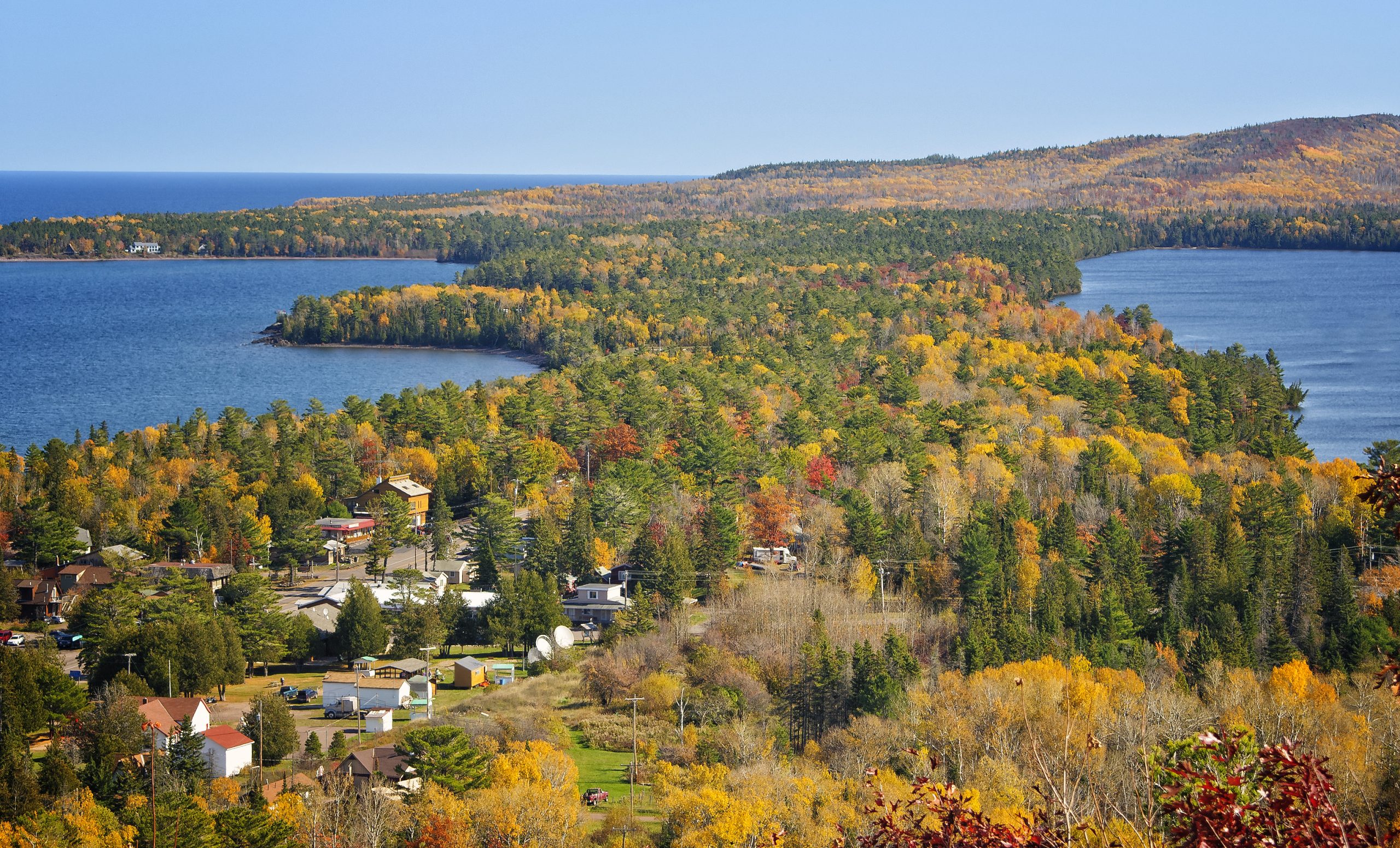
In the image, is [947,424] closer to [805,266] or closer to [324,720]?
[324,720]

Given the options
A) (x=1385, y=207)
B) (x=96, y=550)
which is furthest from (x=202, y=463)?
(x=1385, y=207)

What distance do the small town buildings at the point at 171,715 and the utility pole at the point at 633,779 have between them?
24.2 feet

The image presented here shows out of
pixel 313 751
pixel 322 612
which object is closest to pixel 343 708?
pixel 313 751

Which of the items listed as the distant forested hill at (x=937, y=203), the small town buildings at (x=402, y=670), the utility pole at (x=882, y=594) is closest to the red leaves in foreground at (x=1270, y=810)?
the small town buildings at (x=402, y=670)

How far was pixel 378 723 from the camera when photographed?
23.5m

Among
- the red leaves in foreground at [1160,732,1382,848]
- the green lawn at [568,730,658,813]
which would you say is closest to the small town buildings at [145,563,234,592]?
the green lawn at [568,730,658,813]

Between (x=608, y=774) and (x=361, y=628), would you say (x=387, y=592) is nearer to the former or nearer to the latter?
(x=361, y=628)

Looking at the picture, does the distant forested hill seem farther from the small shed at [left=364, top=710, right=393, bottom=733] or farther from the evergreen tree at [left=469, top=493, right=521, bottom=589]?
the small shed at [left=364, top=710, right=393, bottom=733]

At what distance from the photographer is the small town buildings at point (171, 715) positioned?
72.4 feet

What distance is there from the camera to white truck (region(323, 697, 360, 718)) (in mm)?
24578

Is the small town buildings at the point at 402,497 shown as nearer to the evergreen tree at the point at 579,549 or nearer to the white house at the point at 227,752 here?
the evergreen tree at the point at 579,549

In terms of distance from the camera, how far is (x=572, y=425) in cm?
4509

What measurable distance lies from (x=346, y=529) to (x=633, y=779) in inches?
711

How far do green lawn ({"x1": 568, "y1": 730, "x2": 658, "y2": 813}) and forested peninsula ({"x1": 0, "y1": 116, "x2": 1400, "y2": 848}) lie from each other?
274mm
